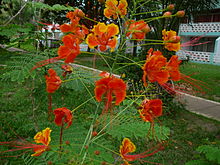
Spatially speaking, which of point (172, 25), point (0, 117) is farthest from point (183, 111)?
point (0, 117)

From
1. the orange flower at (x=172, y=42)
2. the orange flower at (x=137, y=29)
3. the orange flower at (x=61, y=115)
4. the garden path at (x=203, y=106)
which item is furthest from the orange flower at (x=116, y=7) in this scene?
the garden path at (x=203, y=106)

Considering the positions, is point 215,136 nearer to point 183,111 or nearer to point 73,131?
point 183,111

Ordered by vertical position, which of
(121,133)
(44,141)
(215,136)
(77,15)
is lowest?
(215,136)

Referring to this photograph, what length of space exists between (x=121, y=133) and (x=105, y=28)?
0.83m

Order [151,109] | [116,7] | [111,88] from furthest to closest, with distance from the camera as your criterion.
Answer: [116,7]
[151,109]
[111,88]

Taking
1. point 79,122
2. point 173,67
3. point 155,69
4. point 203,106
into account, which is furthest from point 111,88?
point 203,106

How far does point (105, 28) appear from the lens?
941 millimetres

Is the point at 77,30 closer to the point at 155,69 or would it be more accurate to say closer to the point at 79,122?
the point at 155,69

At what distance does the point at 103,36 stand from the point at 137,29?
0.19 meters

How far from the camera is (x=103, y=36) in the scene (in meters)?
0.96

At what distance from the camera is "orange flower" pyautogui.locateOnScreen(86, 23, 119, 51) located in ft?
3.10

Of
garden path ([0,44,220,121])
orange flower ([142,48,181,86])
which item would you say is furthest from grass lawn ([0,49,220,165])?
orange flower ([142,48,181,86])

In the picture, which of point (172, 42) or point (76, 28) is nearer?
point (172, 42)

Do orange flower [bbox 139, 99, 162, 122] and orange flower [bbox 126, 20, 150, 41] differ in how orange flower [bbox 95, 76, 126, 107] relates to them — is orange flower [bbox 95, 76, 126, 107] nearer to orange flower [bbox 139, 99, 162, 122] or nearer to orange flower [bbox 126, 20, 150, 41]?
orange flower [bbox 139, 99, 162, 122]
